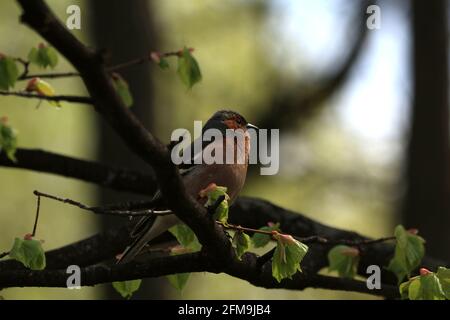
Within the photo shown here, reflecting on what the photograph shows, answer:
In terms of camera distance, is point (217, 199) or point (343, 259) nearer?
point (217, 199)

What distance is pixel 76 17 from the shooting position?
6211 mm

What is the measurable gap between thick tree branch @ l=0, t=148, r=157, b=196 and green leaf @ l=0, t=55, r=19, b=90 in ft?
4.81

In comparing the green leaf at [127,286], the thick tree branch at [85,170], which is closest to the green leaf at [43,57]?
the thick tree branch at [85,170]

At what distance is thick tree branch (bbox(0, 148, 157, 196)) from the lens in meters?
6.60

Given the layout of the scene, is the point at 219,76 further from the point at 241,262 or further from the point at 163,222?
the point at 241,262

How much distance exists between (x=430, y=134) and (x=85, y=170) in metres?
6.05

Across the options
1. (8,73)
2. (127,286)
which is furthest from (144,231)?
(8,73)

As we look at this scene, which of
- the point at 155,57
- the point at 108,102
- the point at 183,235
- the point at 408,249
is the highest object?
the point at 155,57

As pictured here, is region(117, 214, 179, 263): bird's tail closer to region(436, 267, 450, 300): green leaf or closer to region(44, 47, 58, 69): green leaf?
region(44, 47, 58, 69): green leaf

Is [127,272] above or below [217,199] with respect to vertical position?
below

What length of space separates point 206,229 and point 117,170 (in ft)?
9.04

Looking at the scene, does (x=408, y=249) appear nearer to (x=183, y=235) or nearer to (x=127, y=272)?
(x=183, y=235)

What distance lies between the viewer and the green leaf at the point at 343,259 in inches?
238

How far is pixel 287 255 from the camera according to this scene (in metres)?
4.61
